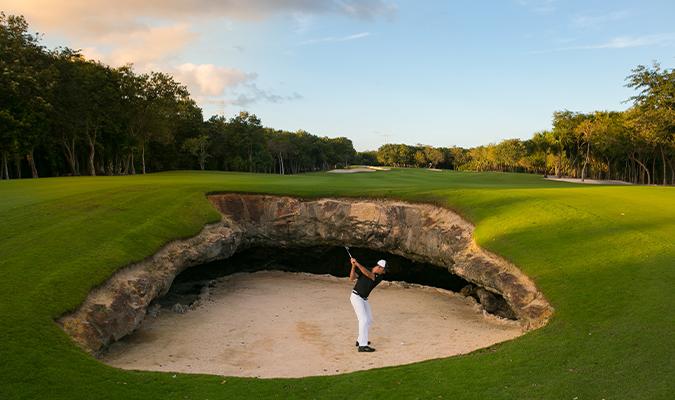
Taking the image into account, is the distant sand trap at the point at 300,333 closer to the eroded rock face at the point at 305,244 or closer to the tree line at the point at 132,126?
the eroded rock face at the point at 305,244

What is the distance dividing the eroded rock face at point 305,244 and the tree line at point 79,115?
1103 inches

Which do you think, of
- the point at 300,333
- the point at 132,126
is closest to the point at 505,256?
the point at 300,333

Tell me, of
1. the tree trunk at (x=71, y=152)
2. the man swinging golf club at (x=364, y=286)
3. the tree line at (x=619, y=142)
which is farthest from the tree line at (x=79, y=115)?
the tree line at (x=619, y=142)

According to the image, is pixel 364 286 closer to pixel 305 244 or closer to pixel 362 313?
pixel 362 313

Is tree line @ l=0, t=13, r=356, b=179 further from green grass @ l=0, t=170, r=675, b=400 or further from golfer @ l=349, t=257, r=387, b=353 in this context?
golfer @ l=349, t=257, r=387, b=353

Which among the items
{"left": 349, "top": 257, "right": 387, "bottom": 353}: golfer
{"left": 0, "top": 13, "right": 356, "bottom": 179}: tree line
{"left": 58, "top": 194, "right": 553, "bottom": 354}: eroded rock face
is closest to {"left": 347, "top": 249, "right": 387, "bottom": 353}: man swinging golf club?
{"left": 349, "top": 257, "right": 387, "bottom": 353}: golfer

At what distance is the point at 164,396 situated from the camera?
10.5 meters

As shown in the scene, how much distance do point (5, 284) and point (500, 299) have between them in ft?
64.9

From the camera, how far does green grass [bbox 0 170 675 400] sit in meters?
10.5

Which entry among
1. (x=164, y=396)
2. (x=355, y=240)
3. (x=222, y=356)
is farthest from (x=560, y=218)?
(x=164, y=396)

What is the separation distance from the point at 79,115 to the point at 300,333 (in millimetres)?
44265

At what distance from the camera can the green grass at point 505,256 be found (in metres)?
10.5

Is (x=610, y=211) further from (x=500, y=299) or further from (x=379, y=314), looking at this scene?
(x=379, y=314)

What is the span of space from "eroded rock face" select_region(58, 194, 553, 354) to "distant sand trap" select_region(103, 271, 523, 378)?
1198mm
